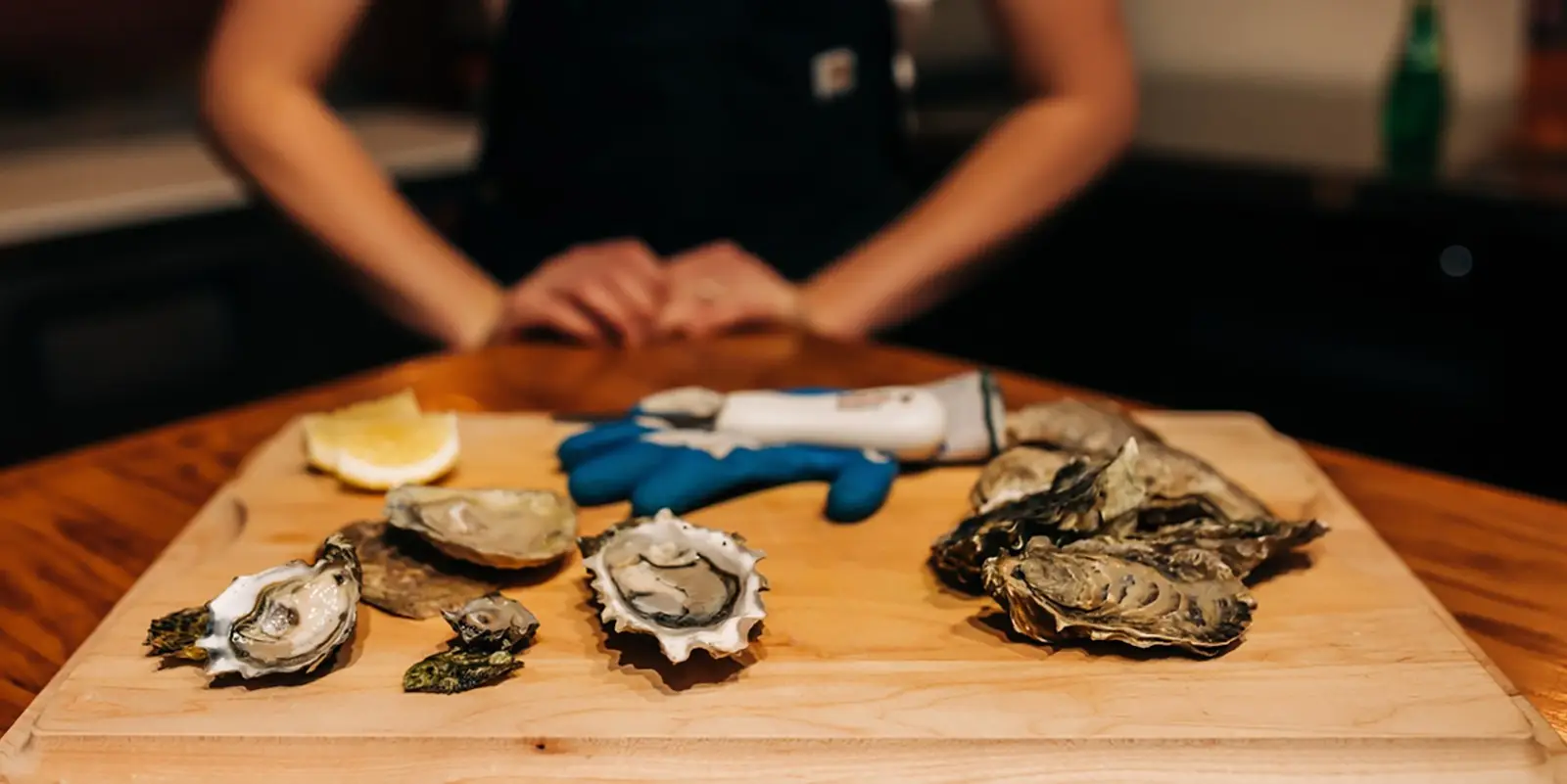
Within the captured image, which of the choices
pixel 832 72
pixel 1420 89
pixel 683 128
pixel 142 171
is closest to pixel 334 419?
pixel 683 128

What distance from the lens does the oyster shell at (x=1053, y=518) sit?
640mm

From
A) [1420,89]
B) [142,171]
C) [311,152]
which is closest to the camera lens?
[311,152]

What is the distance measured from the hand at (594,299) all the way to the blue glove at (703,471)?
1.10 feet

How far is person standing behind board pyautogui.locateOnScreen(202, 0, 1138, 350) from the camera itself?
4.08 feet

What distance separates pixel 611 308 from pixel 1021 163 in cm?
48

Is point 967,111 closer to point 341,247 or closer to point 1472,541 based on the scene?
point 341,247

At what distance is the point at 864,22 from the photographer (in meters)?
1.41

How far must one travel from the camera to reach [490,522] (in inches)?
27.1

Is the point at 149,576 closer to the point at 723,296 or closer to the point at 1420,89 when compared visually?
the point at 723,296

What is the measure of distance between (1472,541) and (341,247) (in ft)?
3.28

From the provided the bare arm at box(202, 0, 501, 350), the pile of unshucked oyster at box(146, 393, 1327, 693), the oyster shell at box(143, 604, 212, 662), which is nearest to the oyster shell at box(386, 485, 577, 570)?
the pile of unshucked oyster at box(146, 393, 1327, 693)

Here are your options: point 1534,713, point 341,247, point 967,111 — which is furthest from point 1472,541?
point 967,111

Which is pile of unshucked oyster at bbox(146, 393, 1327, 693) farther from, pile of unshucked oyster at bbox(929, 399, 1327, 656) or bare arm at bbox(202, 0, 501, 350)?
bare arm at bbox(202, 0, 501, 350)

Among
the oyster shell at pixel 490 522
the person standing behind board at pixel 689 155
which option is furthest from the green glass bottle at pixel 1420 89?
the oyster shell at pixel 490 522
